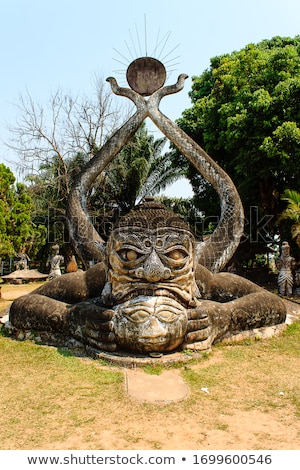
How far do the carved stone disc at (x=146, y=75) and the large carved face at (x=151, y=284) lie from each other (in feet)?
14.0

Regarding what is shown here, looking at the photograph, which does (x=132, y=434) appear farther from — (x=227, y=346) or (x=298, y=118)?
(x=298, y=118)

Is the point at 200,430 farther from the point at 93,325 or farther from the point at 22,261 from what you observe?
the point at 22,261

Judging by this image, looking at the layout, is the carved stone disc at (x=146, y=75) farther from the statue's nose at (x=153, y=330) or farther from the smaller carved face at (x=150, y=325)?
the statue's nose at (x=153, y=330)

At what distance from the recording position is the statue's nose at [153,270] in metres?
5.47

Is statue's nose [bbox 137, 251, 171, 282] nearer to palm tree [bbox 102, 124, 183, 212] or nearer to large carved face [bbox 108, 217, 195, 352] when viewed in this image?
large carved face [bbox 108, 217, 195, 352]

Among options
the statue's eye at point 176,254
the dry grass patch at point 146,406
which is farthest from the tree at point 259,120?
the dry grass patch at point 146,406

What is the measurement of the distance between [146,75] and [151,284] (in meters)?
5.16

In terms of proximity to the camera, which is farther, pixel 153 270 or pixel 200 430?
pixel 153 270

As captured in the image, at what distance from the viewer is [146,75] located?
893 centimetres

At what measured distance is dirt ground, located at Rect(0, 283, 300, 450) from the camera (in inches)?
132

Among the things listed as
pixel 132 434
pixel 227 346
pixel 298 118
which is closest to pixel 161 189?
pixel 298 118

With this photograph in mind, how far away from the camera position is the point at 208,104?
16.2m

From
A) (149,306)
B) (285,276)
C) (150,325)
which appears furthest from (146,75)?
(285,276)

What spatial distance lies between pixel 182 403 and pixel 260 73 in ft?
40.3
